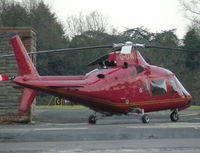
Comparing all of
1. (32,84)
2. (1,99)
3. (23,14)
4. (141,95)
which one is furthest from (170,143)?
(23,14)

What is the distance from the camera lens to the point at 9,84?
25.5 metres

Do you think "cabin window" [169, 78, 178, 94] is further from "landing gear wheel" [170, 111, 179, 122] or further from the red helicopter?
"landing gear wheel" [170, 111, 179, 122]

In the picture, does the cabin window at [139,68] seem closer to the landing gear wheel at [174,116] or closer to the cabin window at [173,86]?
the cabin window at [173,86]

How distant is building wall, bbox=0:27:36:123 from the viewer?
83.3ft

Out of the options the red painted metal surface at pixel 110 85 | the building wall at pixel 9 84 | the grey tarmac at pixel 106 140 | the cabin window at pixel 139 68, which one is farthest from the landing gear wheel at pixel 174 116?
the grey tarmac at pixel 106 140

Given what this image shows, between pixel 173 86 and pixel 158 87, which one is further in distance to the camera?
pixel 173 86

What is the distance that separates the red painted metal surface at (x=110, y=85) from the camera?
19672 mm

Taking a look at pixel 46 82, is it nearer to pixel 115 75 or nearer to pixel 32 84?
pixel 32 84

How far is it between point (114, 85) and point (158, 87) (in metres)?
2.45

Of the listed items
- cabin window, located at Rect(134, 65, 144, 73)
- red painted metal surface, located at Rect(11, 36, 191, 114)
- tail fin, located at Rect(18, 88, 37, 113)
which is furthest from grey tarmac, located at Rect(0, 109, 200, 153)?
cabin window, located at Rect(134, 65, 144, 73)

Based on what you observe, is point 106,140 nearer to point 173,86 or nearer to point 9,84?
point 173,86

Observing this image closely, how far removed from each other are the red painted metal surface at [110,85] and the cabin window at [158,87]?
125mm

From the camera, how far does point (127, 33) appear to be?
74.9 metres

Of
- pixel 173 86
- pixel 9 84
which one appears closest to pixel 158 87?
pixel 173 86
